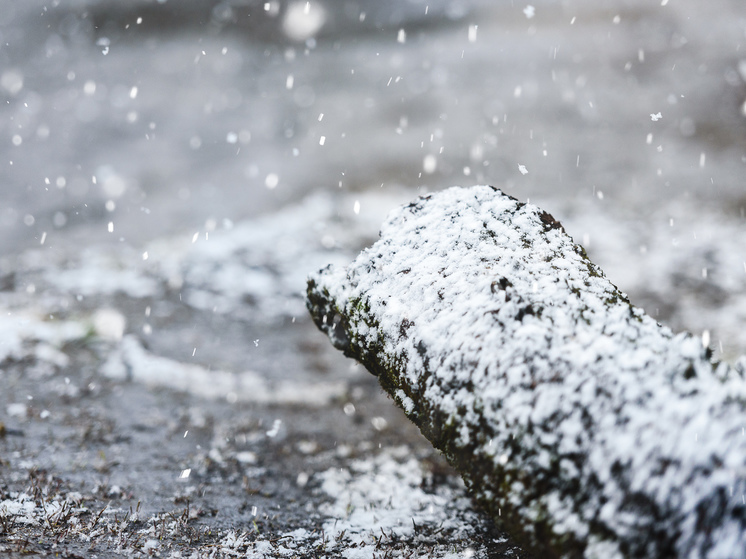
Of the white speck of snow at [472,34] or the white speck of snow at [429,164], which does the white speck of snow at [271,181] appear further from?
the white speck of snow at [472,34]

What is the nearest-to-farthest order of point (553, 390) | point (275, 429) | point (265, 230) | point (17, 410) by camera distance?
point (553, 390) < point (17, 410) < point (275, 429) < point (265, 230)

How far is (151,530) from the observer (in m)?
2.66

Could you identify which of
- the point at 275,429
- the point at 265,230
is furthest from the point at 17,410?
the point at 265,230

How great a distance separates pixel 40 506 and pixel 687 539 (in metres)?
3.44

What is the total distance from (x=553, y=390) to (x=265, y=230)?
25.0 ft

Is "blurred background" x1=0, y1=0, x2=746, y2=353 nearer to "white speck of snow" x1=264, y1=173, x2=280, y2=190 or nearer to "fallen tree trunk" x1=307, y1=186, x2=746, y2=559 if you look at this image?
"white speck of snow" x1=264, y1=173, x2=280, y2=190

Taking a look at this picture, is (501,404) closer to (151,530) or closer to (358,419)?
(151,530)

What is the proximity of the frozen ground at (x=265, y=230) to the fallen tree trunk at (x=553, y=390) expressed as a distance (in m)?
0.99

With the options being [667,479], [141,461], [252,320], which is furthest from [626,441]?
[252,320]

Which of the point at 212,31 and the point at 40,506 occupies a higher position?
the point at 212,31

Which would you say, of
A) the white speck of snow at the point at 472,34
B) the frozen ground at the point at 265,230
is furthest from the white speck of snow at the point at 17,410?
the white speck of snow at the point at 472,34

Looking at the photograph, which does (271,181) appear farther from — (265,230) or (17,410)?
(17,410)

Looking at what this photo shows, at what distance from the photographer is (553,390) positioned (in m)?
1.85

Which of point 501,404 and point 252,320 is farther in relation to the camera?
point 252,320
